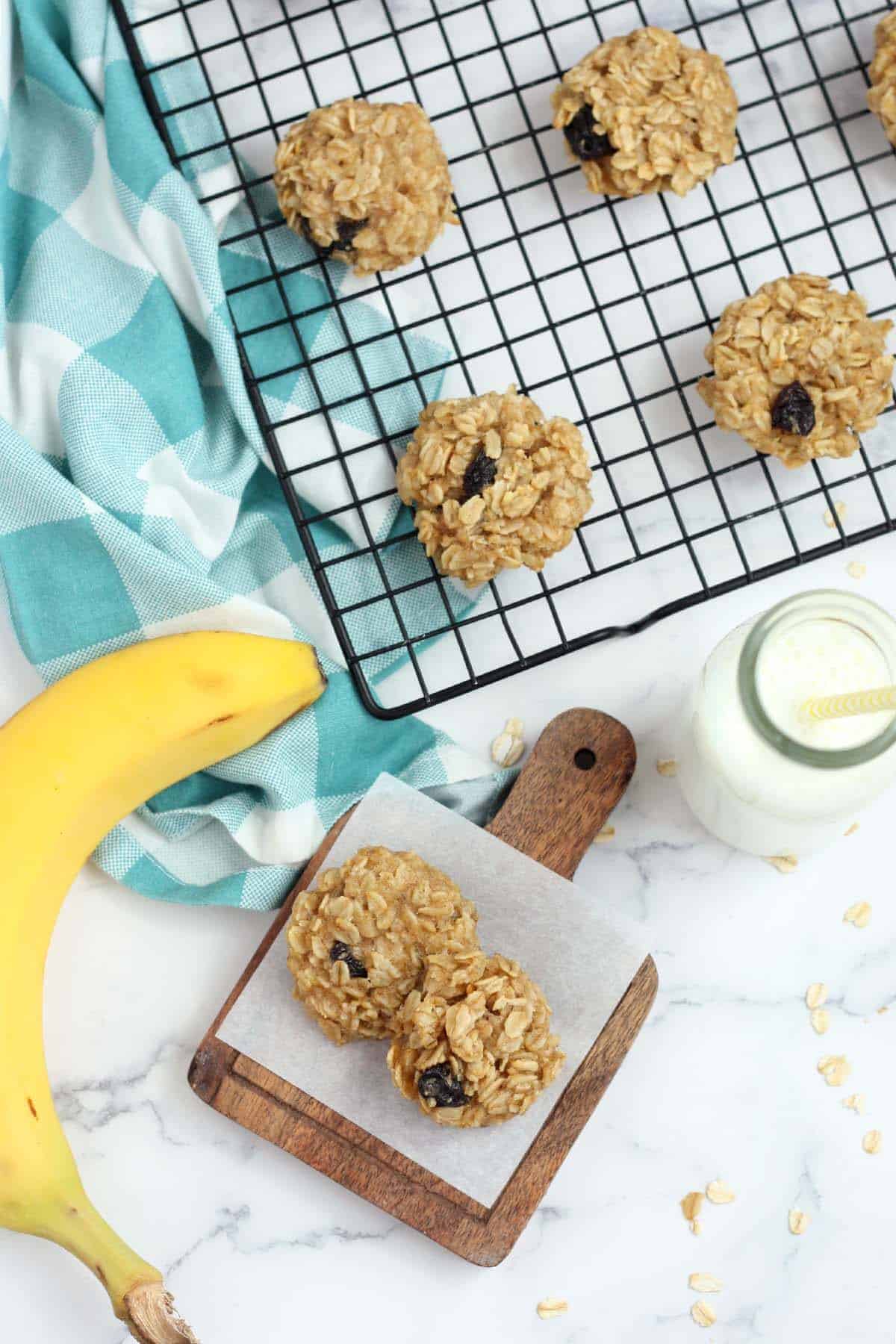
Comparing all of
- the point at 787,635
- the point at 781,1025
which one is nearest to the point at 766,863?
the point at 781,1025

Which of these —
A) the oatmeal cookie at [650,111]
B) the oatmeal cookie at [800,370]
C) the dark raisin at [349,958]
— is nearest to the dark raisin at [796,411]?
the oatmeal cookie at [800,370]

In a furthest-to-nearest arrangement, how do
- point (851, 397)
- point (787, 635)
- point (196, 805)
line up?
point (196, 805) < point (851, 397) < point (787, 635)

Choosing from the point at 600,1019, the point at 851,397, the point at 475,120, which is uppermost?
the point at 475,120

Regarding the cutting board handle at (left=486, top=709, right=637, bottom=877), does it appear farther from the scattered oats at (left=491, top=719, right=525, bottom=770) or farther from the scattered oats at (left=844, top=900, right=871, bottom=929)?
the scattered oats at (left=844, top=900, right=871, bottom=929)

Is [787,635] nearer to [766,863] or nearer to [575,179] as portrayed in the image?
[766,863]

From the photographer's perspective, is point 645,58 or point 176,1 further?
point 176,1

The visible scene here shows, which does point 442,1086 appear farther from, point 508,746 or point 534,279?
point 534,279

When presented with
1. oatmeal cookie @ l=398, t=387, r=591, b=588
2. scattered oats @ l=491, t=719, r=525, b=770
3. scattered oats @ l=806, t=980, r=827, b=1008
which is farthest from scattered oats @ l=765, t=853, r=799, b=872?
oatmeal cookie @ l=398, t=387, r=591, b=588

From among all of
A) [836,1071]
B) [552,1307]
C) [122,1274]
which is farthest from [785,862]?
[122,1274]
